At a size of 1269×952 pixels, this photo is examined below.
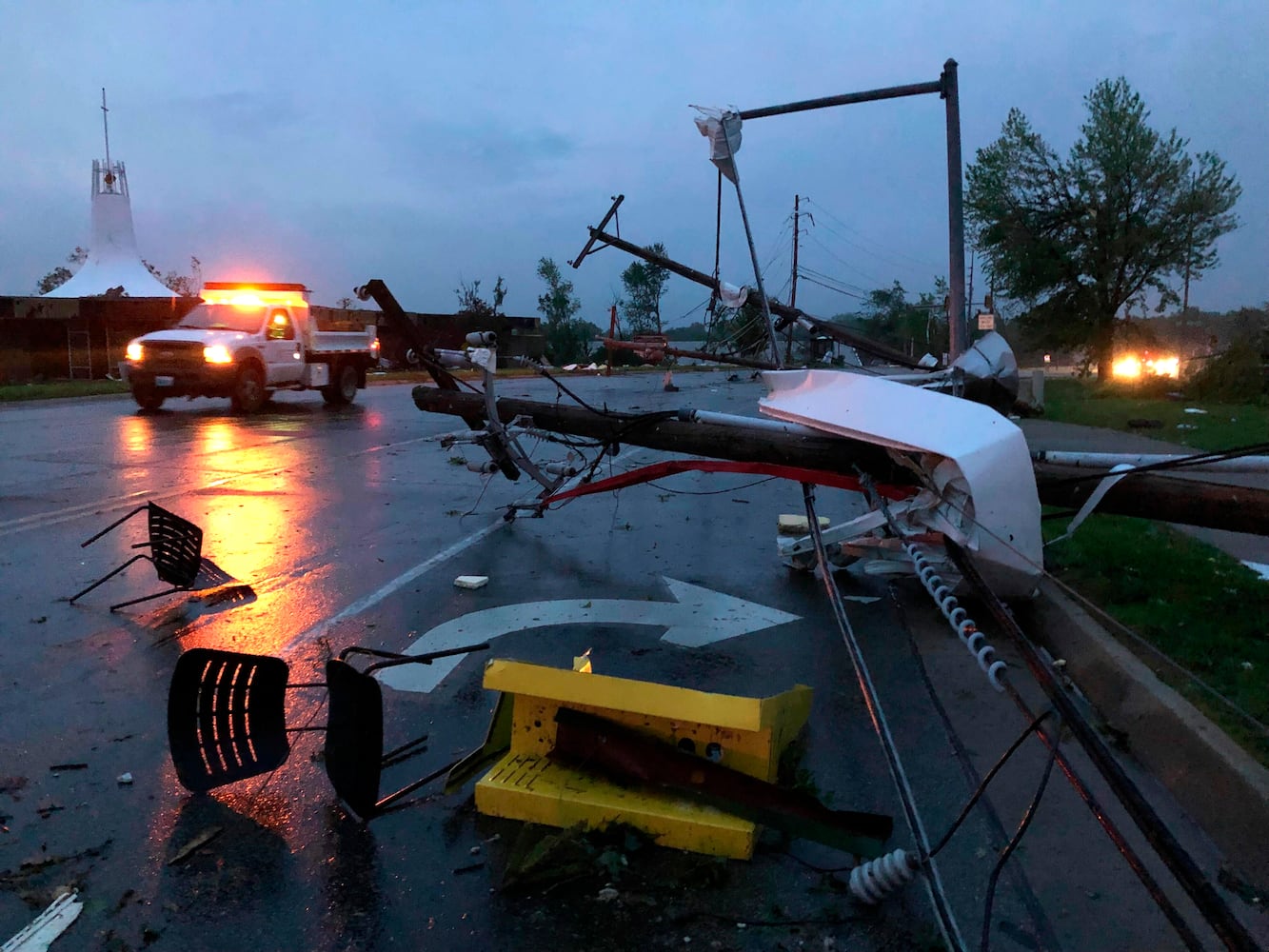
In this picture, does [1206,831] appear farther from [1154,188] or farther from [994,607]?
[1154,188]

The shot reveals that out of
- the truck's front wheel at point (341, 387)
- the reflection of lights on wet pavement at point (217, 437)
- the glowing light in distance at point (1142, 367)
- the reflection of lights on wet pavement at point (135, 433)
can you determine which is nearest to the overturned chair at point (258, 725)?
the reflection of lights on wet pavement at point (217, 437)

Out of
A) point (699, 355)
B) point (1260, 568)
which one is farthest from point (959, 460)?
point (699, 355)

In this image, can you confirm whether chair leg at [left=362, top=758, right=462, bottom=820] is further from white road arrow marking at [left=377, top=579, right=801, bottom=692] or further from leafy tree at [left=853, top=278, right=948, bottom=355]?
leafy tree at [left=853, top=278, right=948, bottom=355]

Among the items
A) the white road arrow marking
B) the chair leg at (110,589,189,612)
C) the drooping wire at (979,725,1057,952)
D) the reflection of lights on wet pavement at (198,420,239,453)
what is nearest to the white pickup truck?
the reflection of lights on wet pavement at (198,420,239,453)

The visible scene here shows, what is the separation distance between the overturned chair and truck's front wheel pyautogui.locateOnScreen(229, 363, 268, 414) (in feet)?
Answer: 55.8

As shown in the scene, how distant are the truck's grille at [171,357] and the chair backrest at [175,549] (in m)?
13.8

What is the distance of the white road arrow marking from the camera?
5984 millimetres

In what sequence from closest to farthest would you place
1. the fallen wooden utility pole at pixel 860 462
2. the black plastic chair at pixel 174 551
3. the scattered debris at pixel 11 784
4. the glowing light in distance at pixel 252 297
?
the scattered debris at pixel 11 784 → the fallen wooden utility pole at pixel 860 462 → the black plastic chair at pixel 174 551 → the glowing light in distance at pixel 252 297

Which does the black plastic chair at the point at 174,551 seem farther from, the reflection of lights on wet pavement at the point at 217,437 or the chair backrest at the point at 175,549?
the reflection of lights on wet pavement at the point at 217,437

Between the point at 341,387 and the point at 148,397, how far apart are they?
4.76 m

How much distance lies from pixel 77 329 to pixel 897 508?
41105 mm

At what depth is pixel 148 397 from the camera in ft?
64.1

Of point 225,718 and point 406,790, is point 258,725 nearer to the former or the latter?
point 225,718

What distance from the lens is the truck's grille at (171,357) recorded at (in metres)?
19.3
